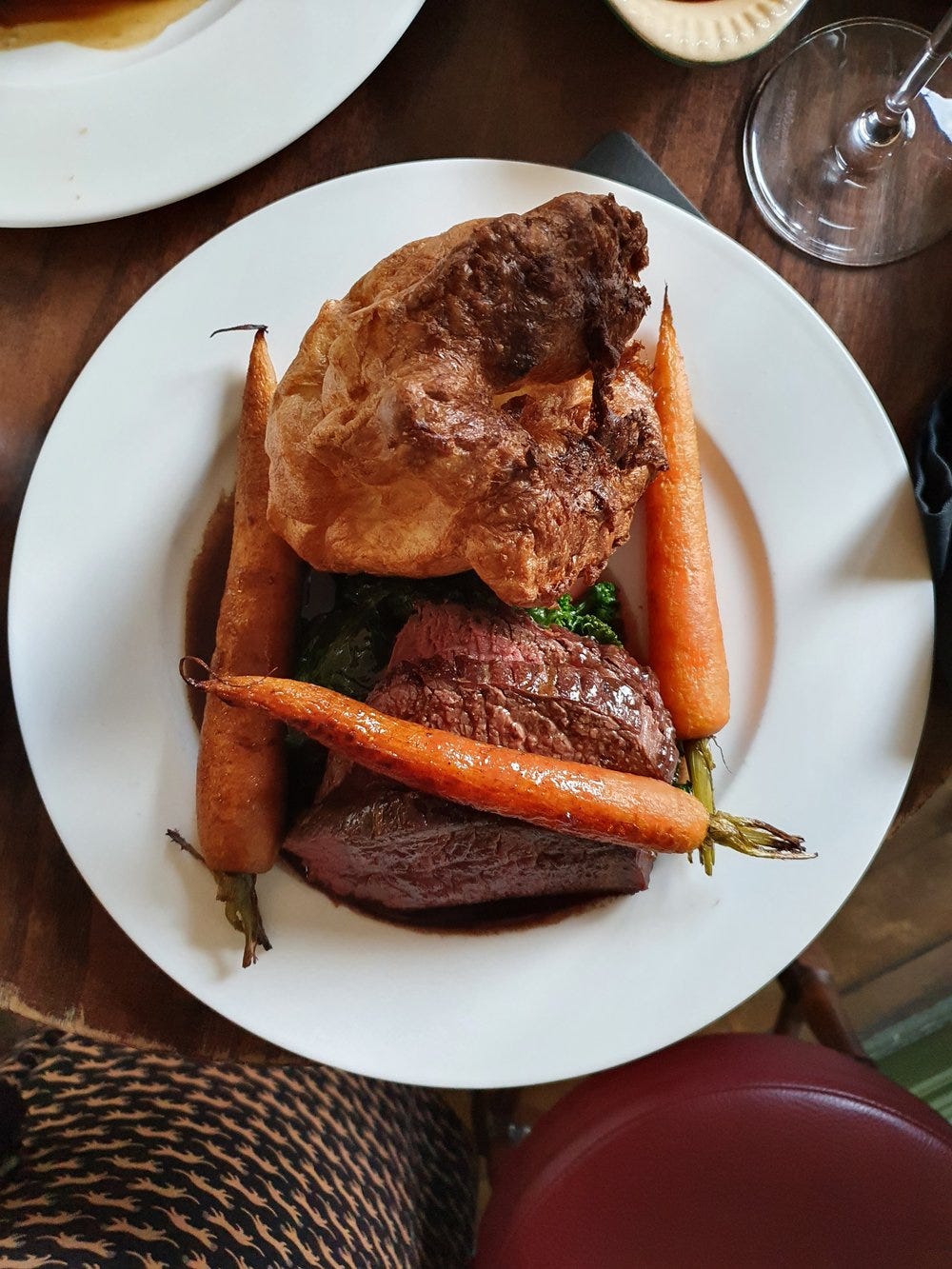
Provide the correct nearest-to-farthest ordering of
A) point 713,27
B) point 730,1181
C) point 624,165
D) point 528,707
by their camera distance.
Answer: point 528,707 → point 713,27 → point 624,165 → point 730,1181

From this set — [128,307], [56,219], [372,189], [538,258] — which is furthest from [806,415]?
[56,219]

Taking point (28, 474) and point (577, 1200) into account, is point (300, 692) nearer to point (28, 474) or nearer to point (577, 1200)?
point (28, 474)

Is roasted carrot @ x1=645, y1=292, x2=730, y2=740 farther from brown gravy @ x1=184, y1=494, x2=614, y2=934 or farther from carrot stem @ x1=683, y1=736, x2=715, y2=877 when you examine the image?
brown gravy @ x1=184, y1=494, x2=614, y2=934

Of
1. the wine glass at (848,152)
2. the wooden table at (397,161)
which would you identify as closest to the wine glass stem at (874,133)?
the wine glass at (848,152)

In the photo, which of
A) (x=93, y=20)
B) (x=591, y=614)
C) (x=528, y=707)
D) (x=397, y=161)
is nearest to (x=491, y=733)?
(x=528, y=707)

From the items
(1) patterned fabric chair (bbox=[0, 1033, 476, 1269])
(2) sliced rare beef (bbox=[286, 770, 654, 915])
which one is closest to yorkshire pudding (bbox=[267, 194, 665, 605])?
(2) sliced rare beef (bbox=[286, 770, 654, 915])

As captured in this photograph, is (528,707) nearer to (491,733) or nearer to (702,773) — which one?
(491,733)
